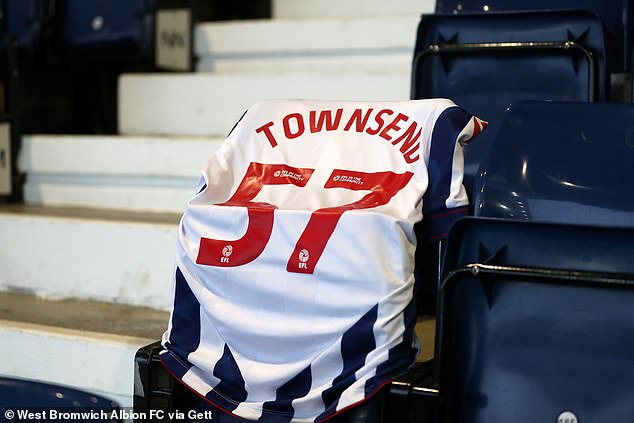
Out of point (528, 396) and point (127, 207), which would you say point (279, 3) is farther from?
point (528, 396)

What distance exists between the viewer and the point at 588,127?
1216 mm

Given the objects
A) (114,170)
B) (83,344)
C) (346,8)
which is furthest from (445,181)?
(346,8)

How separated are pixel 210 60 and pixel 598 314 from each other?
175 cm

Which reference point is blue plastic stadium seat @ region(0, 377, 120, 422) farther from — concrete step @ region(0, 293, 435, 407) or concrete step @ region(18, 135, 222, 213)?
concrete step @ region(18, 135, 222, 213)

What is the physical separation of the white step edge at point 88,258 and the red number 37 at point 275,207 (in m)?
0.55

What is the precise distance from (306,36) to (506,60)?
2.81 ft

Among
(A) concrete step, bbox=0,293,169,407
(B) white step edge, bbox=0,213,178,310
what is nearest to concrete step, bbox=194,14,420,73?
(B) white step edge, bbox=0,213,178,310

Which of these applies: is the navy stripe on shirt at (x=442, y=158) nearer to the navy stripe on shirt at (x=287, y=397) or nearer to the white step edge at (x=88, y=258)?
the navy stripe on shirt at (x=287, y=397)

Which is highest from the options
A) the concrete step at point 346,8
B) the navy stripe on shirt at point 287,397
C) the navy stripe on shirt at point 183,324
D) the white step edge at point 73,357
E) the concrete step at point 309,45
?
the concrete step at point 346,8

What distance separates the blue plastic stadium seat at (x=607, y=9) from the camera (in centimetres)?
172

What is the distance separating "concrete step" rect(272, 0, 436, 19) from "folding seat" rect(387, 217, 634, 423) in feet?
4.78

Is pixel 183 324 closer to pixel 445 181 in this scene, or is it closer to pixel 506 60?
pixel 445 181

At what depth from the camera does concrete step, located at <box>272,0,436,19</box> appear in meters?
2.51

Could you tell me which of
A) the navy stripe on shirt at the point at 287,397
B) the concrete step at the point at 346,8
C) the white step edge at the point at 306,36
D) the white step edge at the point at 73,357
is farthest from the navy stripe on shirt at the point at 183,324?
the concrete step at the point at 346,8
